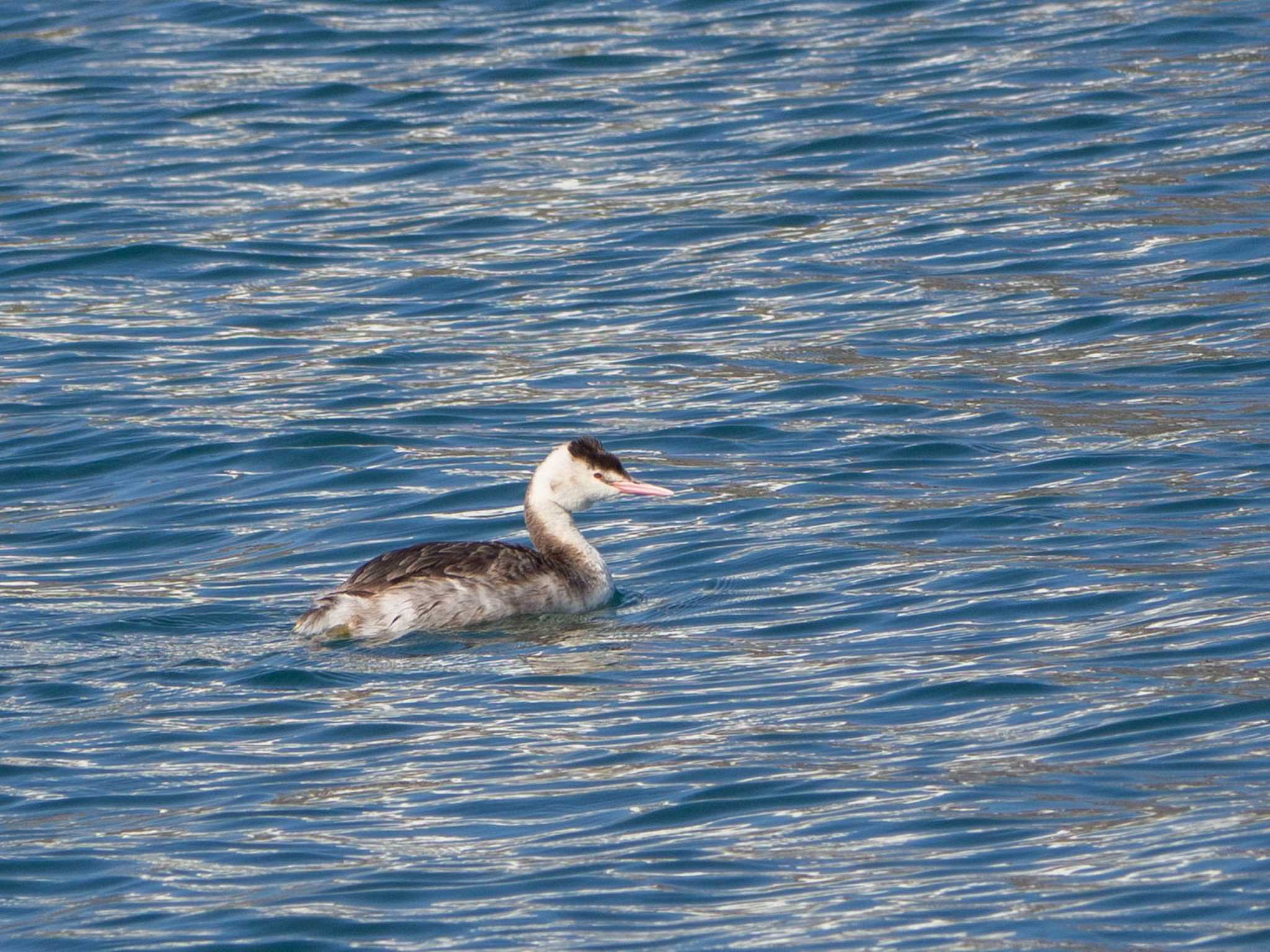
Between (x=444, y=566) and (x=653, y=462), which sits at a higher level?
(x=444, y=566)

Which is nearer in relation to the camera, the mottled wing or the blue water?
the blue water

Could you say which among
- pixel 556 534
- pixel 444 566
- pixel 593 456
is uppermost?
pixel 593 456

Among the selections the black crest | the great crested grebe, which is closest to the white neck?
the great crested grebe

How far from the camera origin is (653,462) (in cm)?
1219

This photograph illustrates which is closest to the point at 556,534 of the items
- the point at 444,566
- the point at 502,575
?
the point at 502,575

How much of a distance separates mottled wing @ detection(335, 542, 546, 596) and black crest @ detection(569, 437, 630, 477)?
1.84 feet

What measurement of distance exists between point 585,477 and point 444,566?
1057mm

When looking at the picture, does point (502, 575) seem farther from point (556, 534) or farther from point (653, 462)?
point (653, 462)

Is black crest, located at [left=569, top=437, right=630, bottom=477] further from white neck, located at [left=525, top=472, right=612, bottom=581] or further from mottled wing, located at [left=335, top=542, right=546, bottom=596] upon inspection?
mottled wing, located at [left=335, top=542, right=546, bottom=596]

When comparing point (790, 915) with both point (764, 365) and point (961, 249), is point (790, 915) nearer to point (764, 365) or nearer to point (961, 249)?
point (764, 365)

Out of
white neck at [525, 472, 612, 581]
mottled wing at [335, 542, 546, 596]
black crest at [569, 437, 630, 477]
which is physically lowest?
white neck at [525, 472, 612, 581]

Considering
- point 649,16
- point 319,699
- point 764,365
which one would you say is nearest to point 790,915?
point 319,699

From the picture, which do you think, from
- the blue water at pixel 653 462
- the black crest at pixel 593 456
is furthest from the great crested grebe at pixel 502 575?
the blue water at pixel 653 462

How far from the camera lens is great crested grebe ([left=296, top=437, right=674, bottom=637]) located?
9.48 meters
